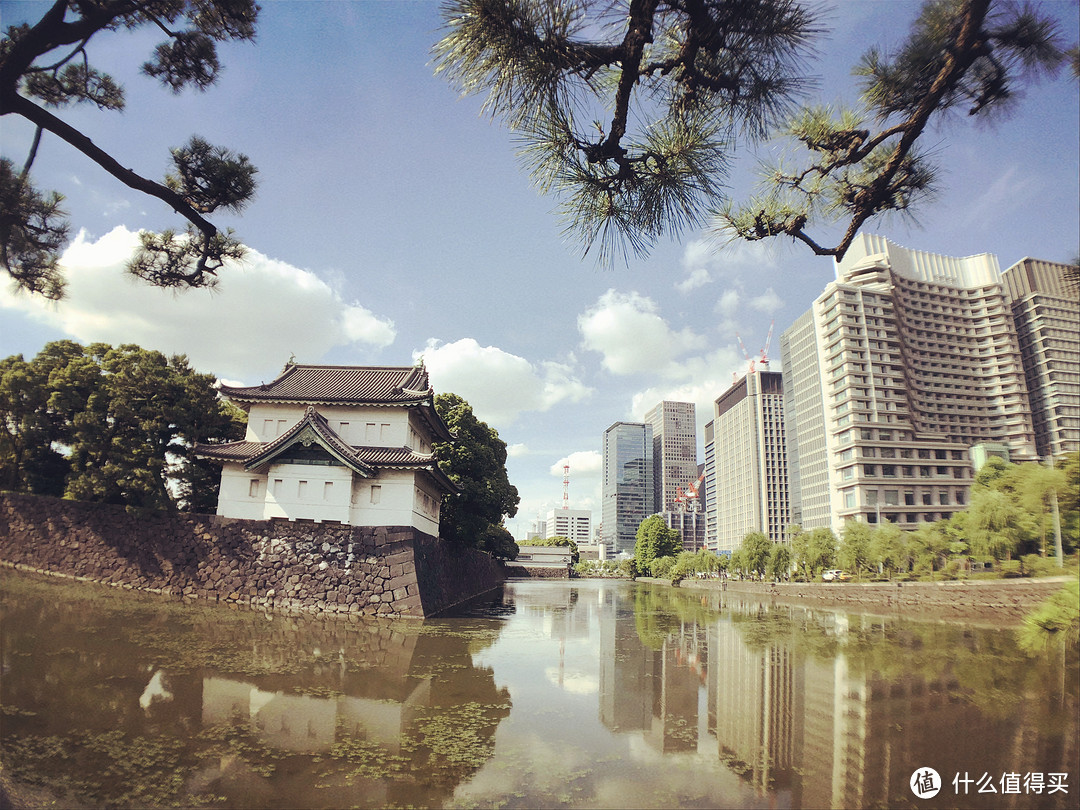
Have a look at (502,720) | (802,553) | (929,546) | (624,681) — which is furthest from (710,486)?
(502,720)

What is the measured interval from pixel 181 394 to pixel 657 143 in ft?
75.6

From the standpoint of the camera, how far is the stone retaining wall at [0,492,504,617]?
17500 mm

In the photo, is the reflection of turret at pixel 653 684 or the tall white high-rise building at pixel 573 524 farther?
the tall white high-rise building at pixel 573 524

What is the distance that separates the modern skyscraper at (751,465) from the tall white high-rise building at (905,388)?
26.9 m

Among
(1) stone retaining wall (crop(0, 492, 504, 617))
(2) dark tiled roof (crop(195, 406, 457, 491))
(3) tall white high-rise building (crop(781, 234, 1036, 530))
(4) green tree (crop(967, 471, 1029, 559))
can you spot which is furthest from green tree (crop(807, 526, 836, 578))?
(2) dark tiled roof (crop(195, 406, 457, 491))

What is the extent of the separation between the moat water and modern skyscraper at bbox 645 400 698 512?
153968mm

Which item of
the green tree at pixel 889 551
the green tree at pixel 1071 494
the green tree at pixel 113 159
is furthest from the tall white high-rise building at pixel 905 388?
the green tree at pixel 113 159

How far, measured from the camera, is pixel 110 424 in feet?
65.6

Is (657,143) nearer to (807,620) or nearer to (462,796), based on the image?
(462,796)

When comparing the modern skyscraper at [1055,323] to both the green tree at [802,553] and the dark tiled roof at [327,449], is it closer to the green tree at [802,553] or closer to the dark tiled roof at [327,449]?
the dark tiled roof at [327,449]

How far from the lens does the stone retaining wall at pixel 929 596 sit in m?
19.1

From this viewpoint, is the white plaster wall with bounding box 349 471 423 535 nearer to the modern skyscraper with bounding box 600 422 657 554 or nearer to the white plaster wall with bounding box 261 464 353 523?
the white plaster wall with bounding box 261 464 353 523

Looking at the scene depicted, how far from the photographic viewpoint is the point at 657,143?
11.5ft

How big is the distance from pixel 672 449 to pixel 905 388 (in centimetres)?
10847
